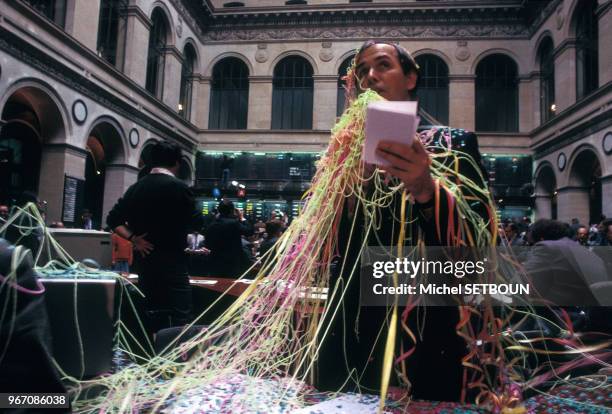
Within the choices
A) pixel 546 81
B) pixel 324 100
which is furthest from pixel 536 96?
pixel 324 100


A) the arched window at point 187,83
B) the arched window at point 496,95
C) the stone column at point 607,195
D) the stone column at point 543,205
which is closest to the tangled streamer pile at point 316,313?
the stone column at point 607,195

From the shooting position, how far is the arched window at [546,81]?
18781 millimetres

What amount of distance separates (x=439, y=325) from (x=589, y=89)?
19199 millimetres

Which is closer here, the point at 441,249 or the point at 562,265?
the point at 441,249

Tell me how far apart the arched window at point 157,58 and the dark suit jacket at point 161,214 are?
680 inches

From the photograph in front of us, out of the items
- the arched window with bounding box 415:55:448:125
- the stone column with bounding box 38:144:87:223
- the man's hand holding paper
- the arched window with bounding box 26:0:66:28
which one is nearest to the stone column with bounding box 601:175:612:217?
the arched window with bounding box 415:55:448:125

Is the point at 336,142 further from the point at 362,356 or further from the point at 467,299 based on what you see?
→ the point at 362,356

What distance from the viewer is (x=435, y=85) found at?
21.0 meters

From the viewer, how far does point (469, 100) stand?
67.1 ft

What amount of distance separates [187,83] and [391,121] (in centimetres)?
2297

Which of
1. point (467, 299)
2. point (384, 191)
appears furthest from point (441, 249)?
point (384, 191)

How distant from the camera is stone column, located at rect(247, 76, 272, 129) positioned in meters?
21.8

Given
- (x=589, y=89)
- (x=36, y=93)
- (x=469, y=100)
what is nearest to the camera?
(x=36, y=93)

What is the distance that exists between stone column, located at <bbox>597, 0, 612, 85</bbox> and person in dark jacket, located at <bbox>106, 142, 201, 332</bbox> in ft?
51.2
